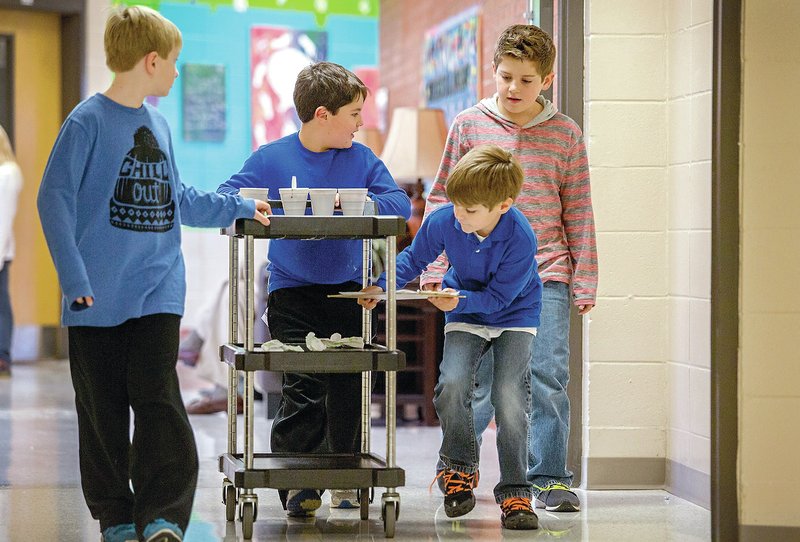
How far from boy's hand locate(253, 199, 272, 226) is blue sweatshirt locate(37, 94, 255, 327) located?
10.3 inches

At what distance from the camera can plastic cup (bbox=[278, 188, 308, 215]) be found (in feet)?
10.4

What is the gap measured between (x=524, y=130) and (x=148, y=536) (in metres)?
1.67

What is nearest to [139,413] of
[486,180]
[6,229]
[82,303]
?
[82,303]

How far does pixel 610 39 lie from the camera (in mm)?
4035

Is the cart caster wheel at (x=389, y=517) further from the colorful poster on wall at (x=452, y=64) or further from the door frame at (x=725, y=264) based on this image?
the colorful poster on wall at (x=452, y=64)

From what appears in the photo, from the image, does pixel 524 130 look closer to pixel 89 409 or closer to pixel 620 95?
pixel 620 95

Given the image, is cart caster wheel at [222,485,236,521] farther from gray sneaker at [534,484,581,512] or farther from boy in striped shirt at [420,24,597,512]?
gray sneaker at [534,484,581,512]

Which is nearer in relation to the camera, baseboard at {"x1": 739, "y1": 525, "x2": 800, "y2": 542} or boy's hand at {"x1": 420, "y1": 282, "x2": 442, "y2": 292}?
baseboard at {"x1": 739, "y1": 525, "x2": 800, "y2": 542}

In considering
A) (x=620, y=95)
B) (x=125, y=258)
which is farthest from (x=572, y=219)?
(x=125, y=258)

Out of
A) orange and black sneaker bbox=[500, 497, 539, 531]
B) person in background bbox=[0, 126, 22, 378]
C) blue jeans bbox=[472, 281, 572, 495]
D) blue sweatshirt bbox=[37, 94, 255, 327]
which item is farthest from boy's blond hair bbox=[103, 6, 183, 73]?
person in background bbox=[0, 126, 22, 378]

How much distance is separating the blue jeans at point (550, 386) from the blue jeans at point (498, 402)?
8.8 inches

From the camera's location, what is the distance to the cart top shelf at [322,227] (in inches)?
121

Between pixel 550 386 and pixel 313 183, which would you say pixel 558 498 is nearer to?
pixel 550 386

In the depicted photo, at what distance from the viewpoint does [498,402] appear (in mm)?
3469
